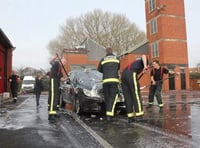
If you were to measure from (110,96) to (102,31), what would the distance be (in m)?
51.7

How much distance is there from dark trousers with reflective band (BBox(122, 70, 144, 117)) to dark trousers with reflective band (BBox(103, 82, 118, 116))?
29 cm

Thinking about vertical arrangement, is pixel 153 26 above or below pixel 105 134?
above

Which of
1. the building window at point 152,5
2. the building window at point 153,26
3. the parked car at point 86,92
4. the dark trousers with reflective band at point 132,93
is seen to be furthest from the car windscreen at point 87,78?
the building window at point 152,5

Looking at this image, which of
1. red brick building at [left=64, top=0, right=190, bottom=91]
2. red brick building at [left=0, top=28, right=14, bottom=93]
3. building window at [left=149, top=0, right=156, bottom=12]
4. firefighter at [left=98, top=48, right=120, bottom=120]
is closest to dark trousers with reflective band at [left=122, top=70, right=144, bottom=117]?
firefighter at [left=98, top=48, right=120, bottom=120]

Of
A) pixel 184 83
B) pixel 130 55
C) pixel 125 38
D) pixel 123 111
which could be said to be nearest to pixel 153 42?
pixel 130 55

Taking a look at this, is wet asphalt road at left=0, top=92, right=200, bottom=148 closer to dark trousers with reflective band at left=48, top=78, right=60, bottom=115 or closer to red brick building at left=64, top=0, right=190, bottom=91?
dark trousers with reflective band at left=48, top=78, right=60, bottom=115

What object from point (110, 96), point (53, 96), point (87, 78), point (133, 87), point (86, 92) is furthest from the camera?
point (87, 78)

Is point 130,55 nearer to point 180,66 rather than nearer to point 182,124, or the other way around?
point 180,66

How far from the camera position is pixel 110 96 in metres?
8.66

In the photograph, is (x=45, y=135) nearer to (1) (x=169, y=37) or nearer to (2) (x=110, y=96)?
(2) (x=110, y=96)

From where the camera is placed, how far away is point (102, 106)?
10477mm

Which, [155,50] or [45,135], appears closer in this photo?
[45,135]

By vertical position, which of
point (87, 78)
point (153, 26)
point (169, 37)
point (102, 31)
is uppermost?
point (102, 31)

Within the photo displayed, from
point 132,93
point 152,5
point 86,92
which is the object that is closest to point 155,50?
point 152,5
